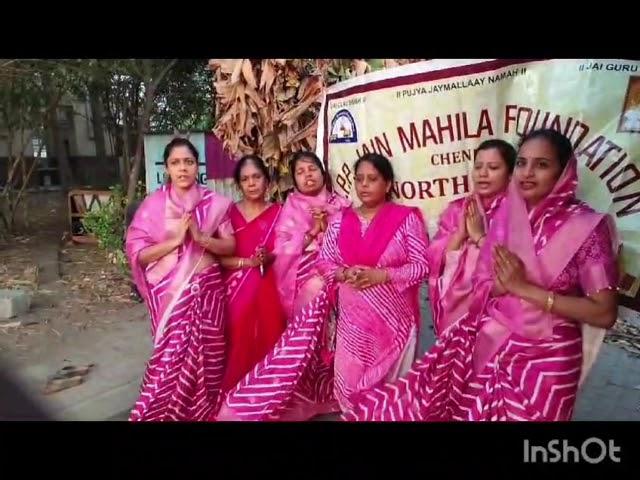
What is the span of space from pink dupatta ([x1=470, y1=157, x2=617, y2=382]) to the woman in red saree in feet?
2.96

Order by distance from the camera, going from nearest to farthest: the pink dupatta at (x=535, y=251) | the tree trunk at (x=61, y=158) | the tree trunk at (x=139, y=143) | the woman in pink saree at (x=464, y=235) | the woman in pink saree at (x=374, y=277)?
the pink dupatta at (x=535, y=251)
the woman in pink saree at (x=464, y=235)
the woman in pink saree at (x=374, y=277)
the tree trunk at (x=139, y=143)
the tree trunk at (x=61, y=158)

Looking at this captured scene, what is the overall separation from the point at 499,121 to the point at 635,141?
0.52 metres

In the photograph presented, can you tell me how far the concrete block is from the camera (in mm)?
2703

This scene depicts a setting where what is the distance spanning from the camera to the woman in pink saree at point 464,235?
2408mm

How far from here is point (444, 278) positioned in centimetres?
255

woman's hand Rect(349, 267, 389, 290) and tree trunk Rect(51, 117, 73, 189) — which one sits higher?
tree trunk Rect(51, 117, 73, 189)

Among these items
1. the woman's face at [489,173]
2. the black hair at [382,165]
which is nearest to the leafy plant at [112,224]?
the black hair at [382,165]

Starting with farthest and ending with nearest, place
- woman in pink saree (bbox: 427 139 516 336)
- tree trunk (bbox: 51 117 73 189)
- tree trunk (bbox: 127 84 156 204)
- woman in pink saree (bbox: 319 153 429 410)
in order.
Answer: tree trunk (bbox: 51 117 73 189), tree trunk (bbox: 127 84 156 204), woman in pink saree (bbox: 319 153 429 410), woman in pink saree (bbox: 427 139 516 336)

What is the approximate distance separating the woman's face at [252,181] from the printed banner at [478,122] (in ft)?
0.96

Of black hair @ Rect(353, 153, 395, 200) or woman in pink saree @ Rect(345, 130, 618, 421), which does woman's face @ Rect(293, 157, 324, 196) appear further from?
woman in pink saree @ Rect(345, 130, 618, 421)

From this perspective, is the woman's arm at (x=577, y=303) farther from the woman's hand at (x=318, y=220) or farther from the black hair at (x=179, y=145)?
the black hair at (x=179, y=145)

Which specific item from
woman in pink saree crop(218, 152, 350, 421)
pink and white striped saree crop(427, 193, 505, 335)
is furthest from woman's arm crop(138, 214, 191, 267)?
pink and white striped saree crop(427, 193, 505, 335)

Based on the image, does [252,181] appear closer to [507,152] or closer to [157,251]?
[157,251]

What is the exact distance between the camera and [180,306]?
2.64m
